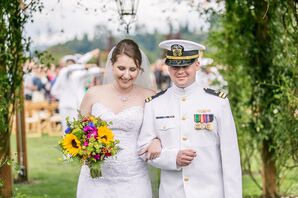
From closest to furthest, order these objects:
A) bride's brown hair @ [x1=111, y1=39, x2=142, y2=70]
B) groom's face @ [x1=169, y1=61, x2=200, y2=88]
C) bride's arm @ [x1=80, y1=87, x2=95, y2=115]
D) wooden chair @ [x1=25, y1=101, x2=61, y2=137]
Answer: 1. groom's face @ [x1=169, y1=61, x2=200, y2=88]
2. bride's brown hair @ [x1=111, y1=39, x2=142, y2=70]
3. bride's arm @ [x1=80, y1=87, x2=95, y2=115]
4. wooden chair @ [x1=25, y1=101, x2=61, y2=137]

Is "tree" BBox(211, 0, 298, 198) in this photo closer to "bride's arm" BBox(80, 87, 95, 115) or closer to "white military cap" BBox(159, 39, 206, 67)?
"bride's arm" BBox(80, 87, 95, 115)

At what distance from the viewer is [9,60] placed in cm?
716

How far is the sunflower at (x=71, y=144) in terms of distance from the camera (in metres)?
5.02

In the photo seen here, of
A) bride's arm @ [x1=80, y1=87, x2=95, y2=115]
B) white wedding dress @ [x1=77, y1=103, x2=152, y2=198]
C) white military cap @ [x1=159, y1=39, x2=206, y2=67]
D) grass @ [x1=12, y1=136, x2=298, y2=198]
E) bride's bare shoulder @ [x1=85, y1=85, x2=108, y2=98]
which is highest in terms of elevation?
white military cap @ [x1=159, y1=39, x2=206, y2=67]

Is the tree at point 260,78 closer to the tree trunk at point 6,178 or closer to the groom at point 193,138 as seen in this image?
the tree trunk at point 6,178

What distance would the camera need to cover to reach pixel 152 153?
16.4 feet

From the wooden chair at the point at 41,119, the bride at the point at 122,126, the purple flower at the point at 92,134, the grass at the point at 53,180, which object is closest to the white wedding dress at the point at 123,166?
the bride at the point at 122,126

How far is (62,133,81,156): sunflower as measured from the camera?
502 centimetres

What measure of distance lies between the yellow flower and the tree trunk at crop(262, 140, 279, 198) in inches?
181

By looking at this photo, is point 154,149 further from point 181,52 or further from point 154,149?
point 181,52

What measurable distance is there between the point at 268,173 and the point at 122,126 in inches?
174

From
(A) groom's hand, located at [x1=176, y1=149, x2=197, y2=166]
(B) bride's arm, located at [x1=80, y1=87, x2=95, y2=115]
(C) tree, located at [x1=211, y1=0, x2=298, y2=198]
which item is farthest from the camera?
(C) tree, located at [x1=211, y1=0, x2=298, y2=198]

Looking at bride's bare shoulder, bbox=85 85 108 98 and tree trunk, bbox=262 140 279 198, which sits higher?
bride's bare shoulder, bbox=85 85 108 98

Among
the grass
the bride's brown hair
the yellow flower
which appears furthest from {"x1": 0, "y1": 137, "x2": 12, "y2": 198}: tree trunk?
the yellow flower
